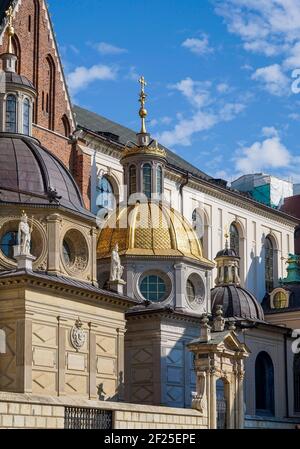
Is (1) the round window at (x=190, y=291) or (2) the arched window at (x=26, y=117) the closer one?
(2) the arched window at (x=26, y=117)

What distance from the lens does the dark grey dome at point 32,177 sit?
3228cm

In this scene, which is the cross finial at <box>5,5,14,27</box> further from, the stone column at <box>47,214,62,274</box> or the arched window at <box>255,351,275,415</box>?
the arched window at <box>255,351,275,415</box>

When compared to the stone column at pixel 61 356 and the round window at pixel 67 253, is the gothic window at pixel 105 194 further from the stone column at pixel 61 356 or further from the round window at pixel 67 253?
the stone column at pixel 61 356

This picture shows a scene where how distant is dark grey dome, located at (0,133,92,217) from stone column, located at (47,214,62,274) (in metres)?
0.51

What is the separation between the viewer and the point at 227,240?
54.8 m

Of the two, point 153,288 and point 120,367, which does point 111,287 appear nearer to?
point 120,367

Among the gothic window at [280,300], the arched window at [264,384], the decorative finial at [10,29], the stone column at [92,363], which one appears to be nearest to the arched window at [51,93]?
the decorative finial at [10,29]

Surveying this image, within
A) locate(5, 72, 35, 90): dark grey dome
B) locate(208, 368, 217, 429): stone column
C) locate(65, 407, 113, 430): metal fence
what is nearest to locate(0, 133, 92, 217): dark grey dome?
locate(5, 72, 35, 90): dark grey dome

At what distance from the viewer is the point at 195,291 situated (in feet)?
136

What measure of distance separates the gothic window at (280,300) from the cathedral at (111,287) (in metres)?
0.06

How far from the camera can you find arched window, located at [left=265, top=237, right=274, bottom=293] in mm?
60625

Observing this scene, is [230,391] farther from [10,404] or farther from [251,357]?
[10,404]

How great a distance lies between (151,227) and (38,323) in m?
11.4

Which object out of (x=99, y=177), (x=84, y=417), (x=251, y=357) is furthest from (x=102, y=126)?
(x=84, y=417)
